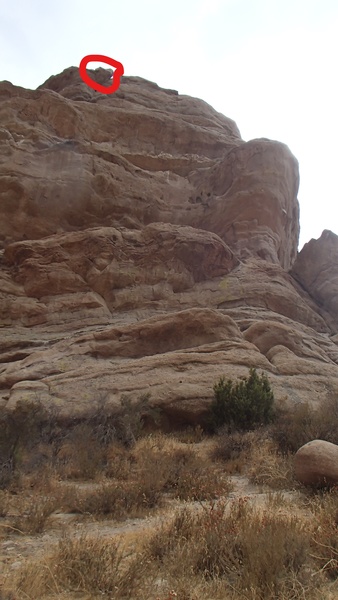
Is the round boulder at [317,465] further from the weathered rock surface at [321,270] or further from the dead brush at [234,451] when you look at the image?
the weathered rock surface at [321,270]

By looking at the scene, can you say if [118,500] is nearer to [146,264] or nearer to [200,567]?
[200,567]

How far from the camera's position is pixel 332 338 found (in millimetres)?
19234

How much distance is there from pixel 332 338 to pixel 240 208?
10.3m

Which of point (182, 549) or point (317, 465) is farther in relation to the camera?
point (317, 465)

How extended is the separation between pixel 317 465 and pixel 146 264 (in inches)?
610

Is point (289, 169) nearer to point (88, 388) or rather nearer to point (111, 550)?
point (88, 388)

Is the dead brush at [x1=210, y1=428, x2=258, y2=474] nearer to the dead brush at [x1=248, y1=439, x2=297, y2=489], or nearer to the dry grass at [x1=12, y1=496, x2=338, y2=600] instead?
the dead brush at [x1=248, y1=439, x2=297, y2=489]

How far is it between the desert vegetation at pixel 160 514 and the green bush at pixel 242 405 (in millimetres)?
265

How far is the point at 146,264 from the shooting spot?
67.5 ft

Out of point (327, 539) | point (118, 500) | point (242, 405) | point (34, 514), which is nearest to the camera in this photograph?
point (327, 539)

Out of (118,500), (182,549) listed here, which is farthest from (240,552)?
(118,500)

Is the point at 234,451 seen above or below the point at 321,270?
below

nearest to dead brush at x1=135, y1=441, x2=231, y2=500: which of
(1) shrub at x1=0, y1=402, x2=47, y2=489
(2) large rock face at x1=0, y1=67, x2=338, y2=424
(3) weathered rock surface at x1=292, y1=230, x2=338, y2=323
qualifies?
(1) shrub at x1=0, y1=402, x2=47, y2=489

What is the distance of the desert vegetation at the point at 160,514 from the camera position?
3355 millimetres
